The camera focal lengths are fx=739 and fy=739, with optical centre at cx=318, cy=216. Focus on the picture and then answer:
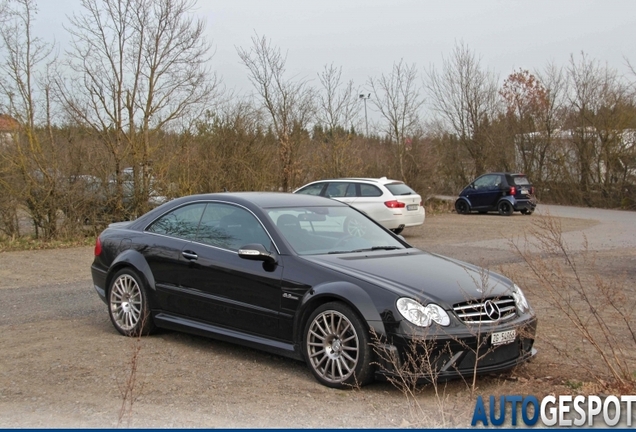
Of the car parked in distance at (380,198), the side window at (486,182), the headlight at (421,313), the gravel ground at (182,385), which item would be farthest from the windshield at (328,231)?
the side window at (486,182)

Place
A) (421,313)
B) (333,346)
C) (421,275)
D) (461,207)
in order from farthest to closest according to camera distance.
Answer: (461,207) < (421,275) < (333,346) < (421,313)

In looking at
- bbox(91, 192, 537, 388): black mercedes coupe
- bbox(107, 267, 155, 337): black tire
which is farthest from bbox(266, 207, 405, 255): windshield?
bbox(107, 267, 155, 337): black tire

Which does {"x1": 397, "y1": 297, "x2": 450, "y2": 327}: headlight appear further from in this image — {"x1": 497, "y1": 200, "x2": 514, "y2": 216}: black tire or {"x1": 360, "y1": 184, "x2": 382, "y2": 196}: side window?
{"x1": 497, "y1": 200, "x2": 514, "y2": 216}: black tire

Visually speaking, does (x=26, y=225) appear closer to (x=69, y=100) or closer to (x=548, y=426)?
(x=69, y=100)

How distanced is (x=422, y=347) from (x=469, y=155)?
33.0 metres

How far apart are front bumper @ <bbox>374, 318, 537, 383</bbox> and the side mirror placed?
1.38m

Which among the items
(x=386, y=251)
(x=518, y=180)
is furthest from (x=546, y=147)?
(x=386, y=251)

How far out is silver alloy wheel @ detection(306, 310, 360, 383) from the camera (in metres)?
5.69

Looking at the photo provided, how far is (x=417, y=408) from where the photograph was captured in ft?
17.1

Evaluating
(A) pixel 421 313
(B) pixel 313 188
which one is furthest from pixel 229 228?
(B) pixel 313 188

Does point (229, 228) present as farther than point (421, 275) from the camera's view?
Yes

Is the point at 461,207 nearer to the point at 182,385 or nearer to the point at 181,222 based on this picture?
the point at 181,222

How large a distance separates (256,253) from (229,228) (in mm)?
813

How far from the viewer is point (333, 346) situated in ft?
19.0
